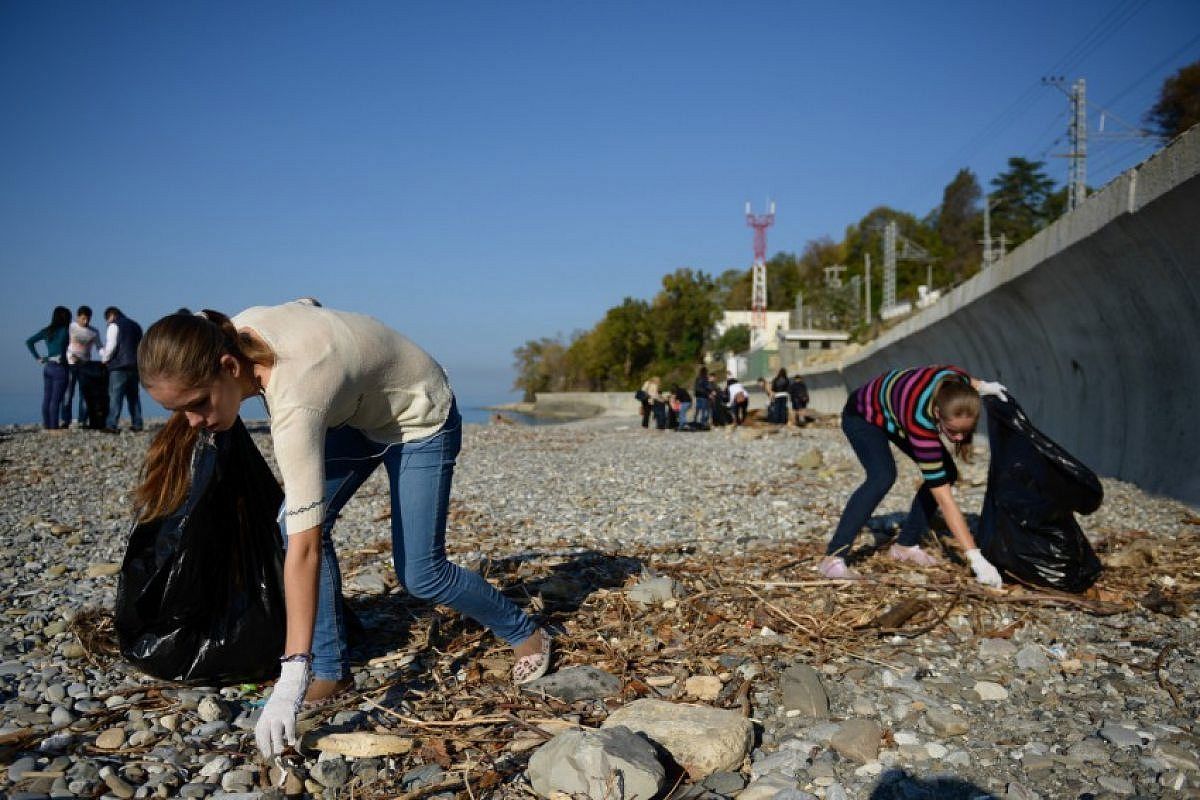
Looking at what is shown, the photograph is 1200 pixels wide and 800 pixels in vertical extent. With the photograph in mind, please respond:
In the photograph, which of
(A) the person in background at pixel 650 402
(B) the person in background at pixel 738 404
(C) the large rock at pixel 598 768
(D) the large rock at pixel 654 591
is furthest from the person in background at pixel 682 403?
(C) the large rock at pixel 598 768

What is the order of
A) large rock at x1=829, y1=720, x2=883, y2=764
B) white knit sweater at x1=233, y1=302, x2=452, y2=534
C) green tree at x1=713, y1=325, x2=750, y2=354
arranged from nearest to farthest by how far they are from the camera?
white knit sweater at x1=233, y1=302, x2=452, y2=534 → large rock at x1=829, y1=720, x2=883, y2=764 → green tree at x1=713, y1=325, x2=750, y2=354

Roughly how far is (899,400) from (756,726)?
223 cm

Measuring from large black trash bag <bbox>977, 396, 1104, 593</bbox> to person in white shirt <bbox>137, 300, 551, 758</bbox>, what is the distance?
272cm

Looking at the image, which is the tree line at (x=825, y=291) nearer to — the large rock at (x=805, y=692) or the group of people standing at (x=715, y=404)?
the group of people standing at (x=715, y=404)

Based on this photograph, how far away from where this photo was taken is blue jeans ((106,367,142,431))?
464 inches

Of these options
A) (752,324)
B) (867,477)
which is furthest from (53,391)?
(752,324)

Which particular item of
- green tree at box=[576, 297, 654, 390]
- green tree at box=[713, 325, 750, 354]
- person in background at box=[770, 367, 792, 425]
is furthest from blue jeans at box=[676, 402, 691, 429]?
green tree at box=[576, 297, 654, 390]

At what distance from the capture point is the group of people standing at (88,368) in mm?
11445

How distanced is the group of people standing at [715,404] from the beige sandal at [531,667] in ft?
56.5

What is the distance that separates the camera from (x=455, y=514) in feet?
23.2

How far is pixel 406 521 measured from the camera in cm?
290

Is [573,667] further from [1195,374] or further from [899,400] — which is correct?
[1195,374]

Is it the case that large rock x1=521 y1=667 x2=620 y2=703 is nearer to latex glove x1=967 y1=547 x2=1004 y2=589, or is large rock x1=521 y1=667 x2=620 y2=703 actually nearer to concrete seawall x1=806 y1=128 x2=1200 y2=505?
A: latex glove x1=967 y1=547 x2=1004 y2=589

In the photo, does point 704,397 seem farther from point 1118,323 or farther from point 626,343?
point 626,343
